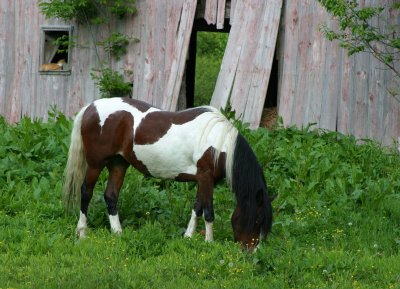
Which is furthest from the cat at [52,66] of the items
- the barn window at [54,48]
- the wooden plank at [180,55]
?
the wooden plank at [180,55]

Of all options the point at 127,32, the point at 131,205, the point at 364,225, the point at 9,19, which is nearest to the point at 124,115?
the point at 131,205

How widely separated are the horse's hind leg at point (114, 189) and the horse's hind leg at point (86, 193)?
7.3 inches

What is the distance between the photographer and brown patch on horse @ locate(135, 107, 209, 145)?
31.5 ft

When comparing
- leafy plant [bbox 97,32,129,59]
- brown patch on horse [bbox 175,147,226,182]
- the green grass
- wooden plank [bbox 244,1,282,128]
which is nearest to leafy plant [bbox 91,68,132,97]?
leafy plant [bbox 97,32,129,59]

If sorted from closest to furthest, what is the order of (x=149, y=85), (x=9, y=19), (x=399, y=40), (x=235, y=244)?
(x=235, y=244), (x=399, y=40), (x=149, y=85), (x=9, y=19)

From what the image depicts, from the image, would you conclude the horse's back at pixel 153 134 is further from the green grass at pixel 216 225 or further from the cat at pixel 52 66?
the cat at pixel 52 66

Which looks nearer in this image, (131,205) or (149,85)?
(131,205)

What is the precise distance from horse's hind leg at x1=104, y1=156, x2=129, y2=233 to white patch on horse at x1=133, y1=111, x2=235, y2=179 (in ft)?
1.21

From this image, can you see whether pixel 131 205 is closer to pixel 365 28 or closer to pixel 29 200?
pixel 29 200

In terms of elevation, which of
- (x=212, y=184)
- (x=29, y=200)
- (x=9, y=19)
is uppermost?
(x=9, y=19)

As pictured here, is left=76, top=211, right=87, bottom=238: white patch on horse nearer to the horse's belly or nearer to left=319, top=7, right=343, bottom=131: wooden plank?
the horse's belly

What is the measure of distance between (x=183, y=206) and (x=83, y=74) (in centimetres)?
522

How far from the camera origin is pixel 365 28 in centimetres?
1221

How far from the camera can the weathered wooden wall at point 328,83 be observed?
527 inches
